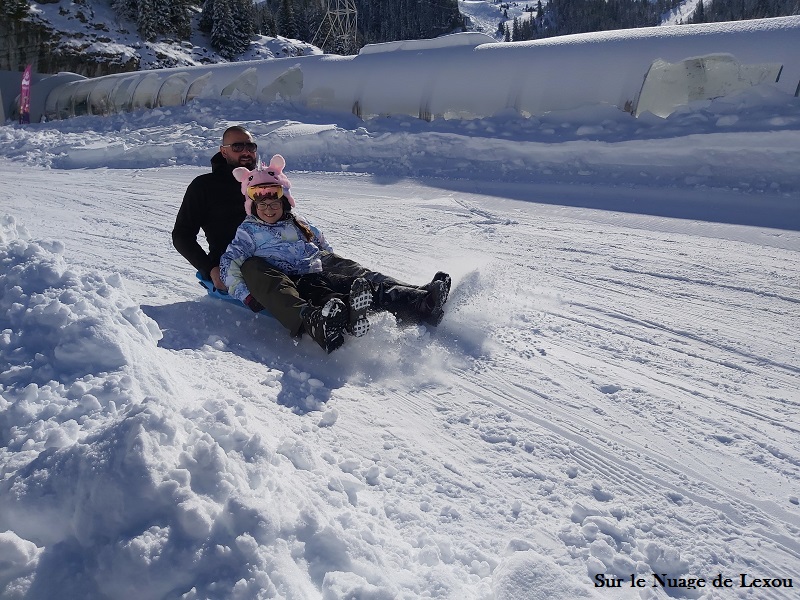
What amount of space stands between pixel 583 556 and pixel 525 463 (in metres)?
0.52

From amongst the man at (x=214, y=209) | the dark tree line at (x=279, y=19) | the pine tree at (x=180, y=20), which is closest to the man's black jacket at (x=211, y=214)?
the man at (x=214, y=209)

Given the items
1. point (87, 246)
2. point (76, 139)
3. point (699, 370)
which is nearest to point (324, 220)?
point (87, 246)

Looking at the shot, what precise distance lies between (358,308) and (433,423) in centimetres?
91

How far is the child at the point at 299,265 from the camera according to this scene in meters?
3.63

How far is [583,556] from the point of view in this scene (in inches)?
75.0

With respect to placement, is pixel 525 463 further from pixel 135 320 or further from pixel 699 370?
pixel 135 320

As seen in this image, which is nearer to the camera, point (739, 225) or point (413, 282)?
point (413, 282)

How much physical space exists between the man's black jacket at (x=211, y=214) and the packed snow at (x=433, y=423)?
1.26 ft

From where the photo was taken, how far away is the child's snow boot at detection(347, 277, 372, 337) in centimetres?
333

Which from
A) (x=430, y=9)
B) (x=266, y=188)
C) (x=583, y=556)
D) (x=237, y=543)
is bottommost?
(x=583, y=556)

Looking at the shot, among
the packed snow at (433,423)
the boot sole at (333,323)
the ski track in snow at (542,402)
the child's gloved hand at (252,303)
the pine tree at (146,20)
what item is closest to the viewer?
the packed snow at (433,423)

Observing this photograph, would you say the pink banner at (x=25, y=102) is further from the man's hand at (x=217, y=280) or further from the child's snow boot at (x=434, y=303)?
the child's snow boot at (x=434, y=303)

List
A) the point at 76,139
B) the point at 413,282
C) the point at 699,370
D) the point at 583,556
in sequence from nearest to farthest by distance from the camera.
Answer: the point at 583,556
the point at 699,370
the point at 413,282
the point at 76,139

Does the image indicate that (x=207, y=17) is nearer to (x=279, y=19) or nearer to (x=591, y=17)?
(x=279, y=19)
